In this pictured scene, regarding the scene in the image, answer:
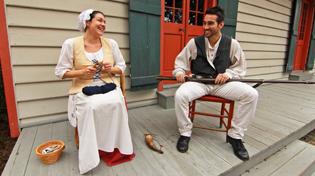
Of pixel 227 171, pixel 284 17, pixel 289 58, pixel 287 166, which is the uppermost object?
pixel 284 17

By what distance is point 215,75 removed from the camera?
1.84 m

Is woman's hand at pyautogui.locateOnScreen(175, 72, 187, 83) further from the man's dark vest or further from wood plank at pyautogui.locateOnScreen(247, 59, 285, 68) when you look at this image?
wood plank at pyautogui.locateOnScreen(247, 59, 285, 68)

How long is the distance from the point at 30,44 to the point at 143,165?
1.53 metres

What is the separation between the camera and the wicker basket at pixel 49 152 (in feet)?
4.50

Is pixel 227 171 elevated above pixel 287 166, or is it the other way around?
pixel 227 171

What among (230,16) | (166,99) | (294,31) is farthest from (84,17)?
(294,31)

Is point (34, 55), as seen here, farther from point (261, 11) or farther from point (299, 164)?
point (261, 11)

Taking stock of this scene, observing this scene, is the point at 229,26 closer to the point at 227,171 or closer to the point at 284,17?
the point at 284,17

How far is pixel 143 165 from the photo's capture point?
1441 millimetres

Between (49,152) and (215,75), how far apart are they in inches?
60.0

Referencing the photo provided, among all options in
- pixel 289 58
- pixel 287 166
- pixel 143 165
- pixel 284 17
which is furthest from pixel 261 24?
pixel 143 165

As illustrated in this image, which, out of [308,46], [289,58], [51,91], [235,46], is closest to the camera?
[235,46]

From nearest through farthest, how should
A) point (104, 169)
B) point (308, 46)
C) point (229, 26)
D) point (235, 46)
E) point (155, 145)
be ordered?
1. point (104, 169)
2. point (155, 145)
3. point (235, 46)
4. point (229, 26)
5. point (308, 46)

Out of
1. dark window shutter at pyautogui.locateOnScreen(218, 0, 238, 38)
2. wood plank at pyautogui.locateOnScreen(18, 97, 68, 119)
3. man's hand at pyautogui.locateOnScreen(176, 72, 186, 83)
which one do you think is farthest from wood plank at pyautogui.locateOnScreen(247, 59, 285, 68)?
wood plank at pyautogui.locateOnScreen(18, 97, 68, 119)
